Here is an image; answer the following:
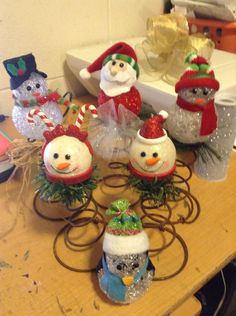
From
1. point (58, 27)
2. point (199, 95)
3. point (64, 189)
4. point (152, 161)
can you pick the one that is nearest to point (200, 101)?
point (199, 95)

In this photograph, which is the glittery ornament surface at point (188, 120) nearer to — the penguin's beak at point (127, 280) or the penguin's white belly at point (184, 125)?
the penguin's white belly at point (184, 125)

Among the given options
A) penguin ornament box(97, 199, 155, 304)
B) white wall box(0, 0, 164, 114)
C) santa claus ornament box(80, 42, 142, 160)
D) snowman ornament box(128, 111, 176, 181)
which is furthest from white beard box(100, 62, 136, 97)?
white wall box(0, 0, 164, 114)

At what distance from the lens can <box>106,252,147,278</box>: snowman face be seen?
36 cm

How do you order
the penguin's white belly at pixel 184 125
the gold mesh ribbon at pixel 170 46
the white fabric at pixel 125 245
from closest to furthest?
the white fabric at pixel 125 245 < the penguin's white belly at pixel 184 125 < the gold mesh ribbon at pixel 170 46

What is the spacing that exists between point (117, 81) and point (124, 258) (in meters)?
0.27

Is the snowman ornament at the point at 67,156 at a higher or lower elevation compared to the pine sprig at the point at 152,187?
higher

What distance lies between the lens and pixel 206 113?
0.45 meters

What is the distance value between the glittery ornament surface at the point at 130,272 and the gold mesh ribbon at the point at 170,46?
0.38m

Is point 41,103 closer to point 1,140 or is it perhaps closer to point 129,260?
point 1,140

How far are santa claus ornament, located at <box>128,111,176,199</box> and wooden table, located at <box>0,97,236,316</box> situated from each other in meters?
0.09

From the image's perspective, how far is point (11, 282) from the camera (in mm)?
412

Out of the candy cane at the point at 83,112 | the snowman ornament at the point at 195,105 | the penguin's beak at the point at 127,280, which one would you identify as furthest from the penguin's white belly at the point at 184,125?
the penguin's beak at the point at 127,280

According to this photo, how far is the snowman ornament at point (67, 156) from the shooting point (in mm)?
397

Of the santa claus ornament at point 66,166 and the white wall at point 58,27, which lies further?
the white wall at point 58,27
